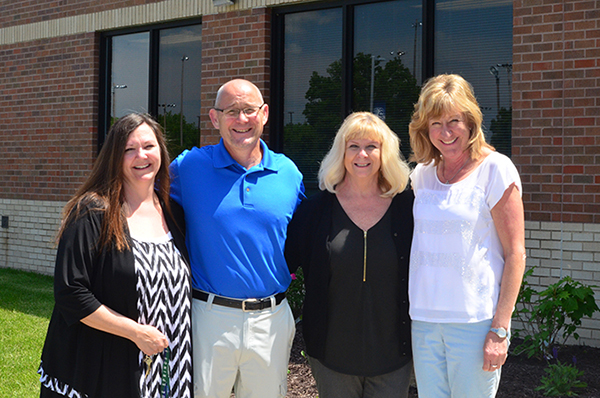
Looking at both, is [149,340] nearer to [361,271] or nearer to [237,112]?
[361,271]

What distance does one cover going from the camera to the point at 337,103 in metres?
6.93

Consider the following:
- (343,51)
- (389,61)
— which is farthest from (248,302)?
(343,51)

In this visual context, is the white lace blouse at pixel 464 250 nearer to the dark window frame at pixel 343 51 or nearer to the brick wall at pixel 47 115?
the dark window frame at pixel 343 51

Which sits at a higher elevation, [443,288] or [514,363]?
[443,288]

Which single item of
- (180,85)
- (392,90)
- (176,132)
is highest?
(180,85)

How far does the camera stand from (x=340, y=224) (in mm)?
2961

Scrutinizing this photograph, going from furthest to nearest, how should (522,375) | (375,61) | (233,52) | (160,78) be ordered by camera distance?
(160,78) < (233,52) < (375,61) < (522,375)

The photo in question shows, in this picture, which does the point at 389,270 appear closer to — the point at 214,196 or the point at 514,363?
the point at 214,196

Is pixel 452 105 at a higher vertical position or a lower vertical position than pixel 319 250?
higher

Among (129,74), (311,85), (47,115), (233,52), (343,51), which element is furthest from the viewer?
(47,115)

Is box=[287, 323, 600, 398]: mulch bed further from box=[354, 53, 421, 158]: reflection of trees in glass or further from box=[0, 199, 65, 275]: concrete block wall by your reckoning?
box=[0, 199, 65, 275]: concrete block wall

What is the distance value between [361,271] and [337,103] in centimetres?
433

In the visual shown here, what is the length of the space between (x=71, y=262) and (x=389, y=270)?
4.72 feet

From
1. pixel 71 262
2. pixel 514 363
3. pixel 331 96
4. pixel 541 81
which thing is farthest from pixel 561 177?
pixel 71 262
